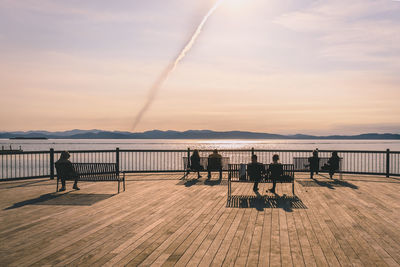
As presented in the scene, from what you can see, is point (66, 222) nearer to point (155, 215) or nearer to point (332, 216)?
point (155, 215)

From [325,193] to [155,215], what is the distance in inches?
224

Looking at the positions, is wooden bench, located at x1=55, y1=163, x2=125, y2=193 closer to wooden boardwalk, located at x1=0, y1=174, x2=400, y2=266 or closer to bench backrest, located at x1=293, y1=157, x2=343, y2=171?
wooden boardwalk, located at x1=0, y1=174, x2=400, y2=266

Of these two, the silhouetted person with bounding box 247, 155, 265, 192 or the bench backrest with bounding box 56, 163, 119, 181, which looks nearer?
the silhouetted person with bounding box 247, 155, 265, 192

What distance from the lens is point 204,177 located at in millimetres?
14414

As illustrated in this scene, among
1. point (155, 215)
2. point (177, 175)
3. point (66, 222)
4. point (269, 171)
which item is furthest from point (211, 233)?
point (177, 175)

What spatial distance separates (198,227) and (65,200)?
460 centimetres

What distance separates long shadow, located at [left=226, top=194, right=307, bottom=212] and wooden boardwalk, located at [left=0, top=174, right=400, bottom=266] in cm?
3

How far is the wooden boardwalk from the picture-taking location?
4891 mm

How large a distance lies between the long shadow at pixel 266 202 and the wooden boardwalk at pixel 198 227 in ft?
0.08

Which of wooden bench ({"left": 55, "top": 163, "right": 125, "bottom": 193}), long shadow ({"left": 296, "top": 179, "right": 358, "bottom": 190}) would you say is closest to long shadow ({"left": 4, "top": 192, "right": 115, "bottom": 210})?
wooden bench ({"left": 55, "top": 163, "right": 125, "bottom": 193})

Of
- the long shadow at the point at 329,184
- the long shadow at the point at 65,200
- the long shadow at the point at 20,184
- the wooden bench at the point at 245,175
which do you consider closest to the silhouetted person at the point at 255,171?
the wooden bench at the point at 245,175

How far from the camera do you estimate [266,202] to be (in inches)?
357

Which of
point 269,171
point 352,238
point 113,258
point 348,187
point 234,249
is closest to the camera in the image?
point 113,258

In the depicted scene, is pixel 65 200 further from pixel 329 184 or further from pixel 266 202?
pixel 329 184
